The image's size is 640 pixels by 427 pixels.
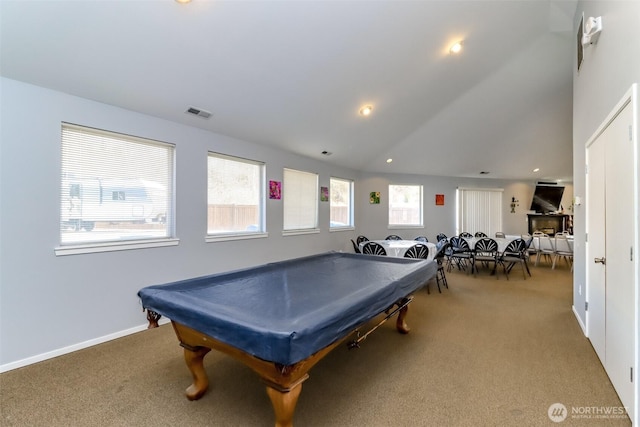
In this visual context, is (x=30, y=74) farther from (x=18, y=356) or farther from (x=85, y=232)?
(x=18, y=356)

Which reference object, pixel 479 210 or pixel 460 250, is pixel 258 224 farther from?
pixel 479 210

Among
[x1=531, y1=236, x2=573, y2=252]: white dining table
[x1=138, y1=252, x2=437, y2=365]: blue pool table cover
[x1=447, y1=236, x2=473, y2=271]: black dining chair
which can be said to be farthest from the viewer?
[x1=531, y1=236, x2=573, y2=252]: white dining table

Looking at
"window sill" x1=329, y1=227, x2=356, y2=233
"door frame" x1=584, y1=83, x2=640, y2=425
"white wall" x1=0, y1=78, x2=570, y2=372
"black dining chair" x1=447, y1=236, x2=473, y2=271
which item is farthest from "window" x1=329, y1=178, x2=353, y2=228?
"door frame" x1=584, y1=83, x2=640, y2=425

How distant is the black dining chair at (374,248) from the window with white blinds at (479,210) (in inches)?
193

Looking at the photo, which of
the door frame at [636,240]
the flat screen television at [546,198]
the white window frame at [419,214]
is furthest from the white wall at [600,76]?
the flat screen television at [546,198]

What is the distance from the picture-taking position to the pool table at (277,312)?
143 cm

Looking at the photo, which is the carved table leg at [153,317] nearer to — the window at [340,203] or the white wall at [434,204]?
the window at [340,203]

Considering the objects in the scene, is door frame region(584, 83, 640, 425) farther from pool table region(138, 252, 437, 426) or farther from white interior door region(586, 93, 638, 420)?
pool table region(138, 252, 437, 426)

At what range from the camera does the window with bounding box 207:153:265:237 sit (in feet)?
14.3

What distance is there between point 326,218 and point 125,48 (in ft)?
15.3

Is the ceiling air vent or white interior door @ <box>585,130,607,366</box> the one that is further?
the ceiling air vent

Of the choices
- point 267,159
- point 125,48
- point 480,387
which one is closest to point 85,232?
point 125,48

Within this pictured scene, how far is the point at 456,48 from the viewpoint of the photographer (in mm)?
3984

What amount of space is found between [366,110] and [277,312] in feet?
13.1
